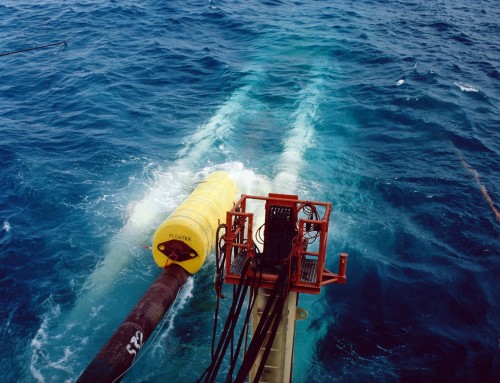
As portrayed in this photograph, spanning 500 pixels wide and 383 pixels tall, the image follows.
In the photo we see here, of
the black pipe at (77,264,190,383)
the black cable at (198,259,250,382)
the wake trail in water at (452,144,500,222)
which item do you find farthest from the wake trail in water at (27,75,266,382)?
the wake trail in water at (452,144,500,222)

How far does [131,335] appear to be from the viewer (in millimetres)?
11047

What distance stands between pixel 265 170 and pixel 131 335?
12.1m

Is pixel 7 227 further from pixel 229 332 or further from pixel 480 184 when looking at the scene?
pixel 480 184

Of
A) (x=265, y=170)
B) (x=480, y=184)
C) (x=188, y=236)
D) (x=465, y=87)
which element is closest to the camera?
(x=188, y=236)

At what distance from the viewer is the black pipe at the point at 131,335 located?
1018cm

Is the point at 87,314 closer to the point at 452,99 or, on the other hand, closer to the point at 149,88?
the point at 149,88

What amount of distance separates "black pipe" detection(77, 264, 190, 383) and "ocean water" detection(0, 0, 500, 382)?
90.8 inches

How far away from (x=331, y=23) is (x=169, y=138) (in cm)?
2388

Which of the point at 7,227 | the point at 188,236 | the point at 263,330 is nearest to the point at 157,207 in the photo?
the point at 188,236

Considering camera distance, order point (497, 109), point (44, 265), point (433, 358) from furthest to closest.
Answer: point (497, 109), point (44, 265), point (433, 358)

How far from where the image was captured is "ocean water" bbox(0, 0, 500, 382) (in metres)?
14.0

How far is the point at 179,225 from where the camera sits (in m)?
13.5

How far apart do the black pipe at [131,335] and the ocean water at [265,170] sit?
90.8 inches

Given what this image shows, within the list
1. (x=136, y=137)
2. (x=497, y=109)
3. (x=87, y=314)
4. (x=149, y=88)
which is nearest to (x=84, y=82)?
(x=149, y=88)
